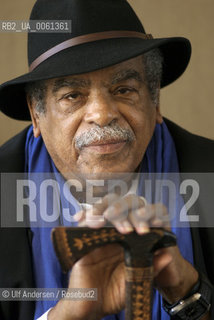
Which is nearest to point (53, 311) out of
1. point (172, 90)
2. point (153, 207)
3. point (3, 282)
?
point (3, 282)

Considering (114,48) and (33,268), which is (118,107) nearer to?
(114,48)

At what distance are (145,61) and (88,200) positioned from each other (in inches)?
15.1

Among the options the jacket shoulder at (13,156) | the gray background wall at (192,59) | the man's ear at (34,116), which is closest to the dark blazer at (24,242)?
the jacket shoulder at (13,156)

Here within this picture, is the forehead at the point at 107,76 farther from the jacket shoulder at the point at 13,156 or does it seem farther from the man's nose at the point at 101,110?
the jacket shoulder at the point at 13,156

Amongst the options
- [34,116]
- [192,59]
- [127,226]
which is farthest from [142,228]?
[192,59]

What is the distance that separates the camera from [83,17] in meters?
1.05

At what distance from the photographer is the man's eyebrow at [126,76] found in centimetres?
104

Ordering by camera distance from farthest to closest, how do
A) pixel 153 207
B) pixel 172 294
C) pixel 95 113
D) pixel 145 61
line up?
1. pixel 145 61
2. pixel 95 113
3. pixel 172 294
4. pixel 153 207

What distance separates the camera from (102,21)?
3.46 ft

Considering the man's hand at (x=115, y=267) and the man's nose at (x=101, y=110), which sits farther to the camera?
the man's nose at (x=101, y=110)

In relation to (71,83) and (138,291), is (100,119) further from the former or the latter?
(138,291)

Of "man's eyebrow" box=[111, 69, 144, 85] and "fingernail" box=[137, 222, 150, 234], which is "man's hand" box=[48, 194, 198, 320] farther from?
"man's eyebrow" box=[111, 69, 144, 85]

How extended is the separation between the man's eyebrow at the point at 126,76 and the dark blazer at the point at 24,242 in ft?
0.88

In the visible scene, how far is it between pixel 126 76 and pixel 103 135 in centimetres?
16
